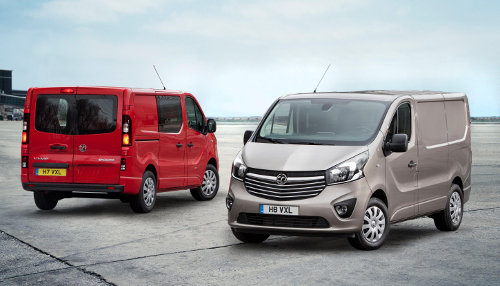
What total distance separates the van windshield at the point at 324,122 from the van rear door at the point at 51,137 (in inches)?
145

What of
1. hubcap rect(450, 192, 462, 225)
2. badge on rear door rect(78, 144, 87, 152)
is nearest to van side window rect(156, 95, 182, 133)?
badge on rear door rect(78, 144, 87, 152)

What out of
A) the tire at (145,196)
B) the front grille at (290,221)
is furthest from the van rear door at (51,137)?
the front grille at (290,221)

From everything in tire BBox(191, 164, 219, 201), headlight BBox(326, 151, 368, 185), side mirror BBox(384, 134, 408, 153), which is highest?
side mirror BBox(384, 134, 408, 153)

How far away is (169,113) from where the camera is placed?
13.0m

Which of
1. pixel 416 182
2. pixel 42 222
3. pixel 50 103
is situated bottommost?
pixel 42 222

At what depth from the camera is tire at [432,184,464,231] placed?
34.0 feet

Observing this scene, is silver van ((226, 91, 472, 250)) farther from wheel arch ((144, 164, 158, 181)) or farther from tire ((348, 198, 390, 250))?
wheel arch ((144, 164, 158, 181))

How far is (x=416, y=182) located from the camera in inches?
378

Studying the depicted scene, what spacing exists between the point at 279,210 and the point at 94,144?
4.27m

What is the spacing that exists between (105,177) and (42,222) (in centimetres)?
115

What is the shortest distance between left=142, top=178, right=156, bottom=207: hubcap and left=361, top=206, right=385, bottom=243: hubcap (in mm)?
4506

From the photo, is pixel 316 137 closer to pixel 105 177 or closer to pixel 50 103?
pixel 105 177

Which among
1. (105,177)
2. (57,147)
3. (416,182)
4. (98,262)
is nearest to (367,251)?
(416,182)

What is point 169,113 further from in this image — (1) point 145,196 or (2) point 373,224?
(2) point 373,224
